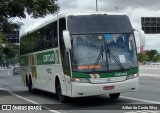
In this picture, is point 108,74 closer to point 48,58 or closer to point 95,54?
point 95,54

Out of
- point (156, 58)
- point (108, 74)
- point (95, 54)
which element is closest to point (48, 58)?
point (95, 54)

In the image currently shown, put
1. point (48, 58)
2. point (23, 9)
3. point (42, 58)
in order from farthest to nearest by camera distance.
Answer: point (23, 9), point (42, 58), point (48, 58)

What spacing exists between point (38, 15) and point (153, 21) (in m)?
38.7

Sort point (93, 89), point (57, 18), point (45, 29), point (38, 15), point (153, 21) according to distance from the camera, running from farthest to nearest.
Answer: point (153, 21) < point (38, 15) < point (45, 29) < point (57, 18) < point (93, 89)

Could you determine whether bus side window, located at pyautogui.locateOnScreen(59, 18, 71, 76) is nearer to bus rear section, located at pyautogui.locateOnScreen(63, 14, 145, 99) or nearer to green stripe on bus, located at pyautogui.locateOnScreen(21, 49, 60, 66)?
bus rear section, located at pyautogui.locateOnScreen(63, 14, 145, 99)

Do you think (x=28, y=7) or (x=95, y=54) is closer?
(x=95, y=54)

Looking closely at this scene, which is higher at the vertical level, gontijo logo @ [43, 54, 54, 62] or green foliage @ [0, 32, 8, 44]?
green foliage @ [0, 32, 8, 44]

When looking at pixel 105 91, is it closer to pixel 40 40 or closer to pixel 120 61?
pixel 120 61

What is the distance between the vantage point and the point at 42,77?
1917 cm

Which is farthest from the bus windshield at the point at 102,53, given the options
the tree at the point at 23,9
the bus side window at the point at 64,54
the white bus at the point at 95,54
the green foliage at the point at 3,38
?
the green foliage at the point at 3,38

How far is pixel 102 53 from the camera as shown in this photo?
46.3 feet

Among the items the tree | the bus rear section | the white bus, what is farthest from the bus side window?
the tree

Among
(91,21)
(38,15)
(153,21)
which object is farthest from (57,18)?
(153,21)

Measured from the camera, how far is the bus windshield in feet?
45.7
